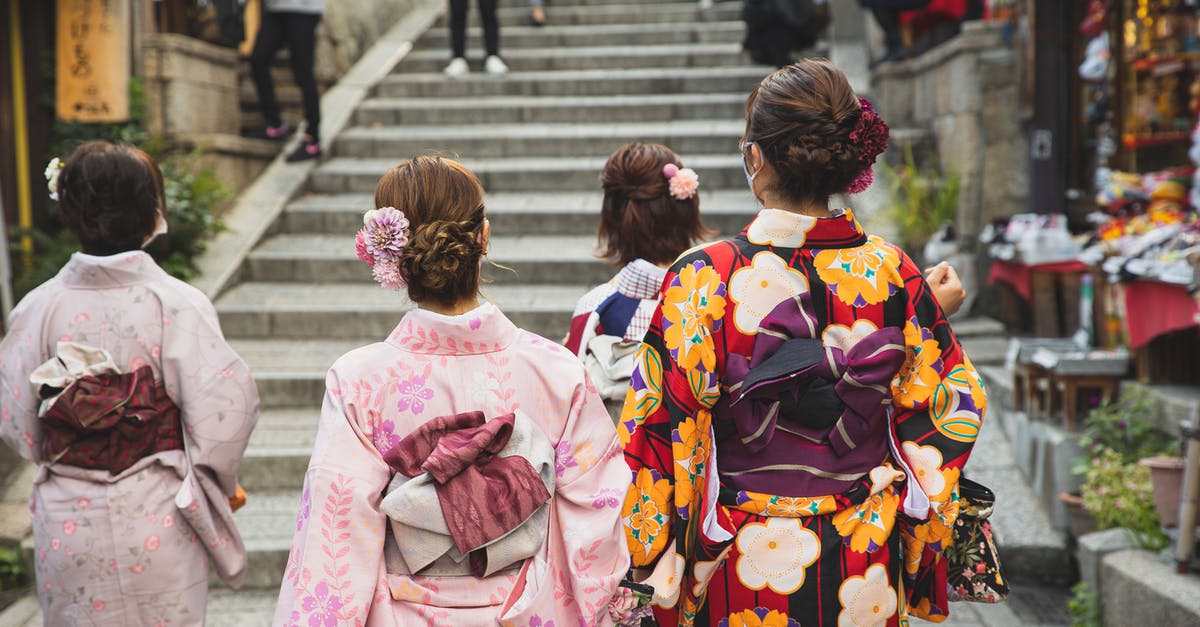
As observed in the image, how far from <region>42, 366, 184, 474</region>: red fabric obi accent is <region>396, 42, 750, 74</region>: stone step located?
8027 millimetres

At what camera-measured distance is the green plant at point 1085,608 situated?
475 centimetres

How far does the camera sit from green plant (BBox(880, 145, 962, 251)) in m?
7.75

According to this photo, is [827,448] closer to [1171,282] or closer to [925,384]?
[925,384]

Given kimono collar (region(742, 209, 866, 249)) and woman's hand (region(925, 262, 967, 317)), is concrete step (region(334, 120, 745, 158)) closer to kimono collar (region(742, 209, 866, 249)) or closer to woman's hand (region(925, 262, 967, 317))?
woman's hand (region(925, 262, 967, 317))

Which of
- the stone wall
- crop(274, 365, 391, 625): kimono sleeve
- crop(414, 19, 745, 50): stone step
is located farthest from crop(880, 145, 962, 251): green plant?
crop(274, 365, 391, 625): kimono sleeve

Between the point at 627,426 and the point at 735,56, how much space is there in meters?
8.72

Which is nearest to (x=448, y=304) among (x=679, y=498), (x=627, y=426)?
(x=627, y=426)

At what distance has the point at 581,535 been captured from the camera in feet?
8.27

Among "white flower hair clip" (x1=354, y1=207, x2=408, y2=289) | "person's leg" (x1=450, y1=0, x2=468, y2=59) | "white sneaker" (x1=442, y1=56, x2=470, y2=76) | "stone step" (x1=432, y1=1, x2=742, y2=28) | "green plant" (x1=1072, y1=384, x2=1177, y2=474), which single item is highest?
"stone step" (x1=432, y1=1, x2=742, y2=28)

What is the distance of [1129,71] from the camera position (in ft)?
24.2

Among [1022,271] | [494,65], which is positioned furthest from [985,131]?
[494,65]

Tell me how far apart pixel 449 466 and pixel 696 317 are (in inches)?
26.4

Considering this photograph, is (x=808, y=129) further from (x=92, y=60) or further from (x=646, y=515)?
(x=92, y=60)

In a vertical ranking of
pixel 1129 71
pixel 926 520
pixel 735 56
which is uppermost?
pixel 735 56
